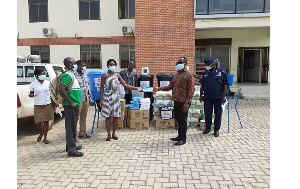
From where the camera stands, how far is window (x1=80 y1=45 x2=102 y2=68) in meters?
12.5

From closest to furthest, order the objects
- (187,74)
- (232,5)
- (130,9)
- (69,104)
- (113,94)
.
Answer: (69,104)
(187,74)
(113,94)
(232,5)
(130,9)

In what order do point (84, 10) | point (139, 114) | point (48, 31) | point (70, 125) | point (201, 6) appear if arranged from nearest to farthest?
1. point (70, 125)
2. point (139, 114)
3. point (201, 6)
4. point (48, 31)
5. point (84, 10)

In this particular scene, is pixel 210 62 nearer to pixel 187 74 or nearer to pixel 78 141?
pixel 187 74

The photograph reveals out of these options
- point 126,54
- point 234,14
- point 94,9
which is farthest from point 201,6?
point 94,9

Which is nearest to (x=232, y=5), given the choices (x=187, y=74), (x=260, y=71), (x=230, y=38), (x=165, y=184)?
(x=230, y=38)

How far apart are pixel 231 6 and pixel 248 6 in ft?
2.35

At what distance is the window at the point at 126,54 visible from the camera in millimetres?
12195

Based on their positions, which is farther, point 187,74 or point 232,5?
point 232,5

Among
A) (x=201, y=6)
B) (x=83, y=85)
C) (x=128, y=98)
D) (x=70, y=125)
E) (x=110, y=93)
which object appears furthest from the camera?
(x=201, y=6)

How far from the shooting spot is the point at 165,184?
3.12 m

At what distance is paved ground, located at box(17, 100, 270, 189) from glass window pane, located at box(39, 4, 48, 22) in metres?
9.17

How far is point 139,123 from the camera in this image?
5988 millimetres

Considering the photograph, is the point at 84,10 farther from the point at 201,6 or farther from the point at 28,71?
the point at 28,71

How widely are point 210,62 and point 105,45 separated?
27.7 feet
